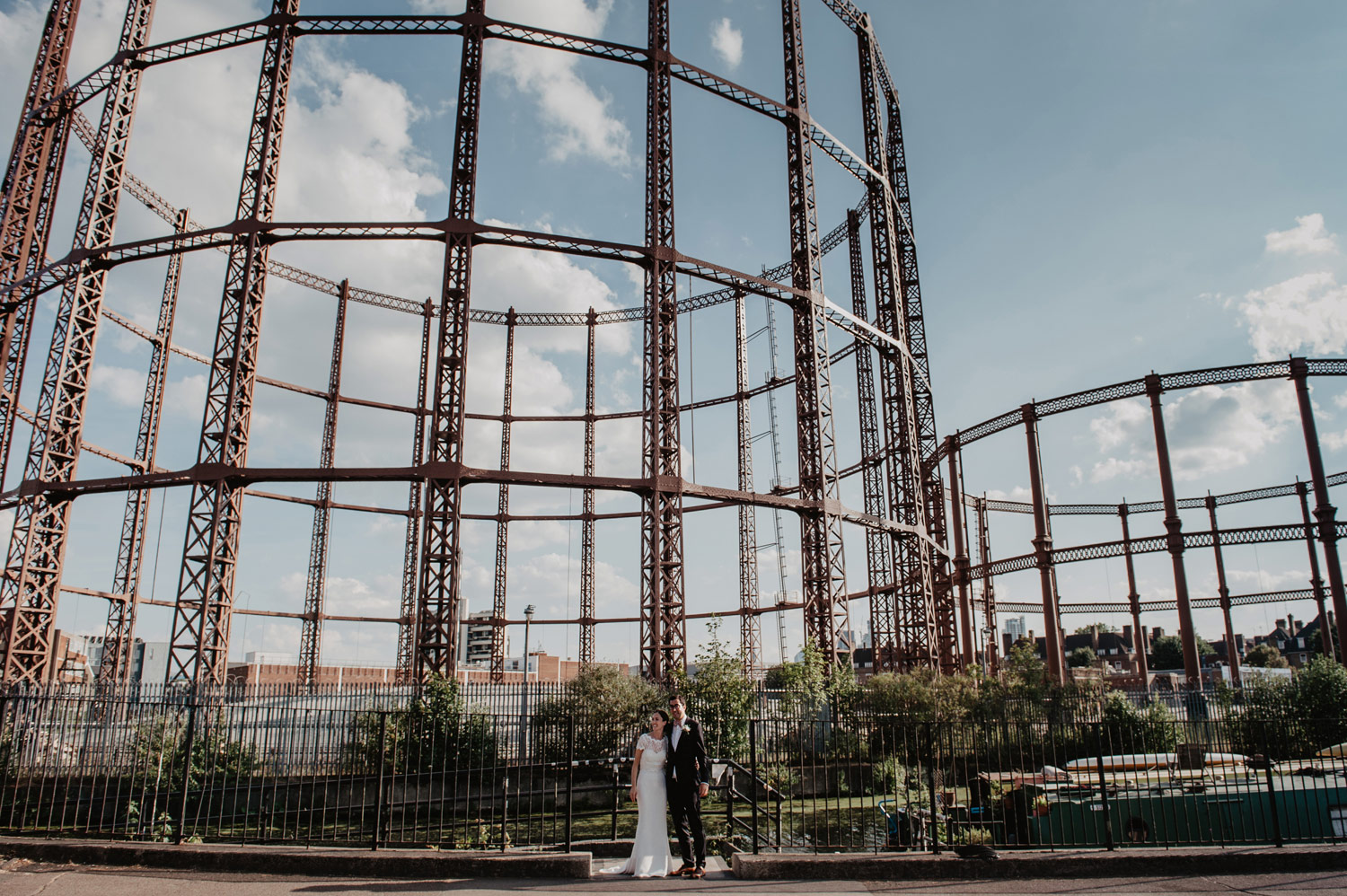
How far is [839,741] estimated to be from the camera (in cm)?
1773

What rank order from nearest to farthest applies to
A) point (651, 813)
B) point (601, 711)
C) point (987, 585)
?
point (651, 813) → point (601, 711) → point (987, 585)

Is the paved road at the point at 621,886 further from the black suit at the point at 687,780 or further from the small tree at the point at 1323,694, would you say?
the small tree at the point at 1323,694

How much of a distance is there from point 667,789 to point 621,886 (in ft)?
2.85

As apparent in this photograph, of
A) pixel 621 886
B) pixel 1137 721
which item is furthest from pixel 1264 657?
pixel 621 886

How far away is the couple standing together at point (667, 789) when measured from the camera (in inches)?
298

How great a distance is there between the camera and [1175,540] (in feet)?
94.0

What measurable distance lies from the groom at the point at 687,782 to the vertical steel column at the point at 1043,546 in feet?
80.1

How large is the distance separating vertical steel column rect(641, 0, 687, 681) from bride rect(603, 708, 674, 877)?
12.0 m

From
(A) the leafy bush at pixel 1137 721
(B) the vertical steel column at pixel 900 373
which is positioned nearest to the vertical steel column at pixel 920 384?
(B) the vertical steel column at pixel 900 373

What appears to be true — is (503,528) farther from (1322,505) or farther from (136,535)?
(1322,505)

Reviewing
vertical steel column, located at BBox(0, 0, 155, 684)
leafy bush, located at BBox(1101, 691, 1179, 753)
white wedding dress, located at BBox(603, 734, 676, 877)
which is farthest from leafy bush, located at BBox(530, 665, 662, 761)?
Result: vertical steel column, located at BBox(0, 0, 155, 684)

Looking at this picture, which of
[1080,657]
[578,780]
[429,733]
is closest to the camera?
[578,780]

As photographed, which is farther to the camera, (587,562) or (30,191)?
(587,562)

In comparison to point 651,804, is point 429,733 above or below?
above
